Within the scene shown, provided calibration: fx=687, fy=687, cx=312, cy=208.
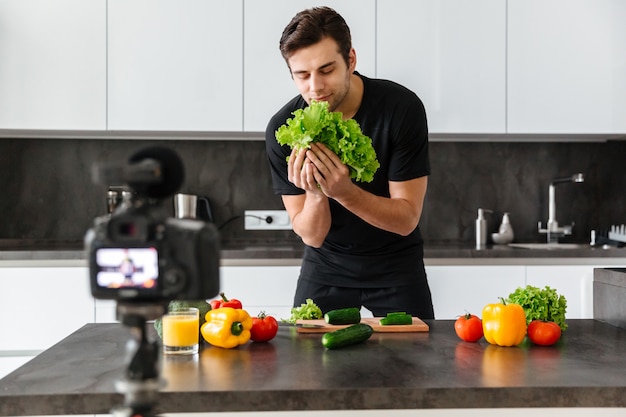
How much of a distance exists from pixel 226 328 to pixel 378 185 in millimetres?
952

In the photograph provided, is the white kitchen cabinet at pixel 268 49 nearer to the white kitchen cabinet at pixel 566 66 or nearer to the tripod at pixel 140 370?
the white kitchen cabinet at pixel 566 66

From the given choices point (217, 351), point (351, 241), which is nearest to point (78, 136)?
point (351, 241)

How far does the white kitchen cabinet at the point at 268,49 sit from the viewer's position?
3.59 m

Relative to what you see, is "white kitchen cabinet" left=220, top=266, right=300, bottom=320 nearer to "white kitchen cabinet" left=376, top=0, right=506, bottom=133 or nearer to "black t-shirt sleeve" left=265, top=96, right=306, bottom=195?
"black t-shirt sleeve" left=265, top=96, right=306, bottom=195

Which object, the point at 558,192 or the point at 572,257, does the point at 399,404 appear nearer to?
the point at 572,257

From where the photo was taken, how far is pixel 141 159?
76 centimetres

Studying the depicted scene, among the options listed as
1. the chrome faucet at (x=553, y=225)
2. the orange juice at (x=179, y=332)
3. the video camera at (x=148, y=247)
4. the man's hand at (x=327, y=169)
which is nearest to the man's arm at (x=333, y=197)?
the man's hand at (x=327, y=169)

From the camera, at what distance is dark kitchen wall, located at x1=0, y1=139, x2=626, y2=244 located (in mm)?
3955

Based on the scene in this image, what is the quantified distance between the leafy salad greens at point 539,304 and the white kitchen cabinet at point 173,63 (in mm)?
2202

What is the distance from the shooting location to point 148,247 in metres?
0.74

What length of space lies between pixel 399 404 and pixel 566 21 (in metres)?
2.99

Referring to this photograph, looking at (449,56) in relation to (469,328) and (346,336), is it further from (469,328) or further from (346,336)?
(346,336)

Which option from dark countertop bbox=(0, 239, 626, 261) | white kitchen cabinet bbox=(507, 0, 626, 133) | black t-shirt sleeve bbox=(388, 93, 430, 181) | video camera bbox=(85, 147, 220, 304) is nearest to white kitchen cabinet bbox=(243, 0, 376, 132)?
dark countertop bbox=(0, 239, 626, 261)

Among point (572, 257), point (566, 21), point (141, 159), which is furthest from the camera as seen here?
point (566, 21)
